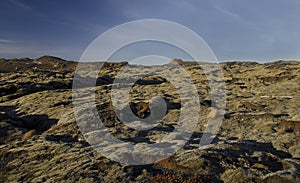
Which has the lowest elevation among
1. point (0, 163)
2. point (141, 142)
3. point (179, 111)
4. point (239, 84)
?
point (0, 163)

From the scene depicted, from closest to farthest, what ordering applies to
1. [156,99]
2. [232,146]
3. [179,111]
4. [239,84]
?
[232,146] < [179,111] < [156,99] < [239,84]

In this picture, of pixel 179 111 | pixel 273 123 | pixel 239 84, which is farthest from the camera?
pixel 239 84

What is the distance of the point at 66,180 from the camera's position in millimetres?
15680

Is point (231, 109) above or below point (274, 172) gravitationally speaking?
above

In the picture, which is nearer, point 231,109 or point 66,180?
point 66,180

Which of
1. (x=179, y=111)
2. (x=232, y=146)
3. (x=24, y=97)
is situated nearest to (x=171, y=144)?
(x=232, y=146)

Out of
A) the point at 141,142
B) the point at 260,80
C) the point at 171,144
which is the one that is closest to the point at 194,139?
the point at 171,144

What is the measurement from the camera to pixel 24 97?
3731 centimetres

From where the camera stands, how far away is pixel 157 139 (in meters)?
22.8

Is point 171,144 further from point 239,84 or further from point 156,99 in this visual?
point 239,84

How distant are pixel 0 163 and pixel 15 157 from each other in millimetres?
1032

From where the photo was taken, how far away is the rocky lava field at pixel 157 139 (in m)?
16.3

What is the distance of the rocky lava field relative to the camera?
16297mm

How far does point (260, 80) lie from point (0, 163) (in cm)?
4478
